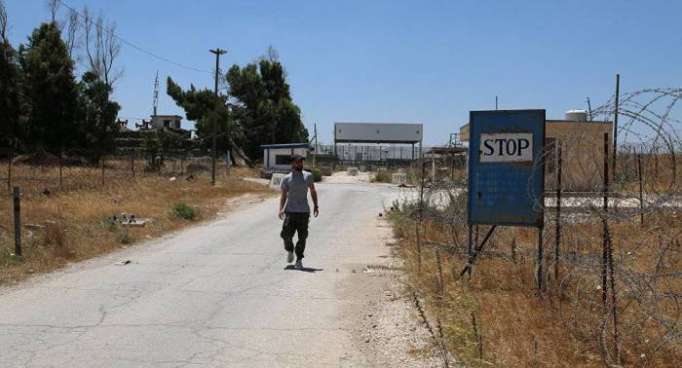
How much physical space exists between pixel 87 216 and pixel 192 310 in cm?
1049

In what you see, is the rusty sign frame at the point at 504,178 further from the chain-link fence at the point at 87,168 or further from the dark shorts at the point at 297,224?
the chain-link fence at the point at 87,168

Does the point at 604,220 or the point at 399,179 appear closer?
the point at 604,220

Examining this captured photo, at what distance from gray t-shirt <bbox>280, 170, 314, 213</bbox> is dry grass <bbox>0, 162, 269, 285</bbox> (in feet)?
12.8

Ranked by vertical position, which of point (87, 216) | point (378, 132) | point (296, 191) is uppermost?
point (378, 132)

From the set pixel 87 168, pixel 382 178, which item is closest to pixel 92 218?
pixel 87 168

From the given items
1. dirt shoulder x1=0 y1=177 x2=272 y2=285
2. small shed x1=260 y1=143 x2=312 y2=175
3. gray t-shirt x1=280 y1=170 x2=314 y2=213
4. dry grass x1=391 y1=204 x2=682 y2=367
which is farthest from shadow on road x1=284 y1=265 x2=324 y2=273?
small shed x1=260 y1=143 x2=312 y2=175

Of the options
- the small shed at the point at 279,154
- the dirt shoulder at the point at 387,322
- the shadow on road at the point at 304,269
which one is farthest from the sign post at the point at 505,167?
the small shed at the point at 279,154

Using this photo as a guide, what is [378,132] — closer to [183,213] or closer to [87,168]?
[87,168]

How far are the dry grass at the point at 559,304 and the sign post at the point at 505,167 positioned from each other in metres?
0.48

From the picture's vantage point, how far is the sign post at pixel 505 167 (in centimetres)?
830

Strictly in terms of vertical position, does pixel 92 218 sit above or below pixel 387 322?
above

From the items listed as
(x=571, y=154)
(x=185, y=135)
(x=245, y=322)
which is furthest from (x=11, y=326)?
(x=185, y=135)

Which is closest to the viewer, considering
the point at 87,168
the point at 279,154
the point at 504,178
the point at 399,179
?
the point at 504,178

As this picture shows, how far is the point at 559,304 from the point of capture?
7.14m
